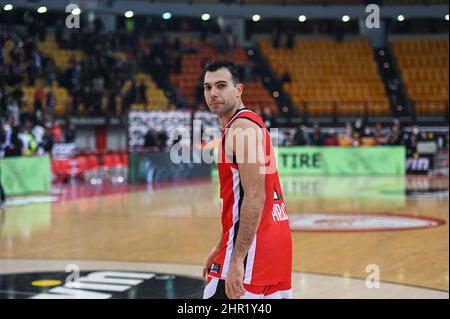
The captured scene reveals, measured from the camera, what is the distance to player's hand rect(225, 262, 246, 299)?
4461 millimetres

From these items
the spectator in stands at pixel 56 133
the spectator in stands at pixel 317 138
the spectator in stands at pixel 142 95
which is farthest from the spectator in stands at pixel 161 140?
the spectator in stands at pixel 317 138

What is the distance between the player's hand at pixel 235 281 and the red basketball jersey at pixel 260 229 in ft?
0.52

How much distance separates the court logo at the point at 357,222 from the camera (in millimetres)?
14602

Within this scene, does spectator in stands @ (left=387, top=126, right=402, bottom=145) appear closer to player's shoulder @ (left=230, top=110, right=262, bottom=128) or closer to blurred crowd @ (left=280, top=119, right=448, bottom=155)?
blurred crowd @ (left=280, top=119, right=448, bottom=155)

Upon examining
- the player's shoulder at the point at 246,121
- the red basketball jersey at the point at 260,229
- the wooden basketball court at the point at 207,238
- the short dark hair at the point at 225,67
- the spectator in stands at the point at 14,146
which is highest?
the spectator in stands at the point at 14,146

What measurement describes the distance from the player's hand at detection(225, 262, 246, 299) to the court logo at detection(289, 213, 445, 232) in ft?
32.8

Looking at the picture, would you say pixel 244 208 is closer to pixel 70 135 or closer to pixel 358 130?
pixel 70 135

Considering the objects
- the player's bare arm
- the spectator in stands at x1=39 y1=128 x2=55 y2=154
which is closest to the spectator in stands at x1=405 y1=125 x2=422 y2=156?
the spectator in stands at x1=39 y1=128 x2=55 y2=154

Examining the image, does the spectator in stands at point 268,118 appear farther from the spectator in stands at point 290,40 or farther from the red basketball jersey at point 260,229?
the red basketball jersey at point 260,229

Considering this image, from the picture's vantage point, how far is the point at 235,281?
446 cm

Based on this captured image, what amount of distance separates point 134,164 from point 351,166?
781 cm

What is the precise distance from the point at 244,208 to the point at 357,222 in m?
11.3

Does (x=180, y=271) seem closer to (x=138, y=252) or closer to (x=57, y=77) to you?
(x=138, y=252)

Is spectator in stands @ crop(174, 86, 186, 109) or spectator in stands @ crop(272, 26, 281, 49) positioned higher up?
spectator in stands @ crop(272, 26, 281, 49)
